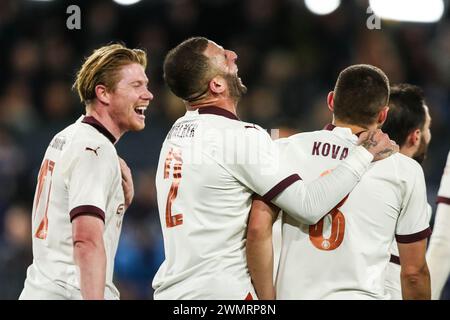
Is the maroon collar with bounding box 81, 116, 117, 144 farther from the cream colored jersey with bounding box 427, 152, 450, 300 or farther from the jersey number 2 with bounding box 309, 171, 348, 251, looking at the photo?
the cream colored jersey with bounding box 427, 152, 450, 300

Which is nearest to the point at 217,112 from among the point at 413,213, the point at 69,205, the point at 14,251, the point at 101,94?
the point at 101,94

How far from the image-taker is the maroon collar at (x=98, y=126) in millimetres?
5230

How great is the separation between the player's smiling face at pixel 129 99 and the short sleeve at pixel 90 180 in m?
0.38

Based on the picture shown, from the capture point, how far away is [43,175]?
515cm

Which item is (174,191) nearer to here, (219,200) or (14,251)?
(219,200)

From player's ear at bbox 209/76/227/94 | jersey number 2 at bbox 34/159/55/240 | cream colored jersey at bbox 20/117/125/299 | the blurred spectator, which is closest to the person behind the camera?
cream colored jersey at bbox 20/117/125/299

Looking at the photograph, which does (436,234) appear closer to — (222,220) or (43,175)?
(222,220)

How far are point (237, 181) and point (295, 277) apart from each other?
22.8 inches

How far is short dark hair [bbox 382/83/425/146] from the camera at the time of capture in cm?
596

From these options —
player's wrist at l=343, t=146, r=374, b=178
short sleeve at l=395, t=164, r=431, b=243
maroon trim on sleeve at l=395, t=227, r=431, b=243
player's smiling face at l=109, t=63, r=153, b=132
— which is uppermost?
player's smiling face at l=109, t=63, r=153, b=132

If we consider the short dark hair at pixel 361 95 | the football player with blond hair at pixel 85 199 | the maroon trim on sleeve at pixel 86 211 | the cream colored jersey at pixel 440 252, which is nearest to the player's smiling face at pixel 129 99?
the football player with blond hair at pixel 85 199

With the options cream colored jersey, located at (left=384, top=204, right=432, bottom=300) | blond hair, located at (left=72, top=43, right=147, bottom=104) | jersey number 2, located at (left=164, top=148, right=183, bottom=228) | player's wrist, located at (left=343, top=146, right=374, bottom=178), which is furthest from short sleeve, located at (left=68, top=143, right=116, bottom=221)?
cream colored jersey, located at (left=384, top=204, right=432, bottom=300)

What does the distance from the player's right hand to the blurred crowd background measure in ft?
17.9
